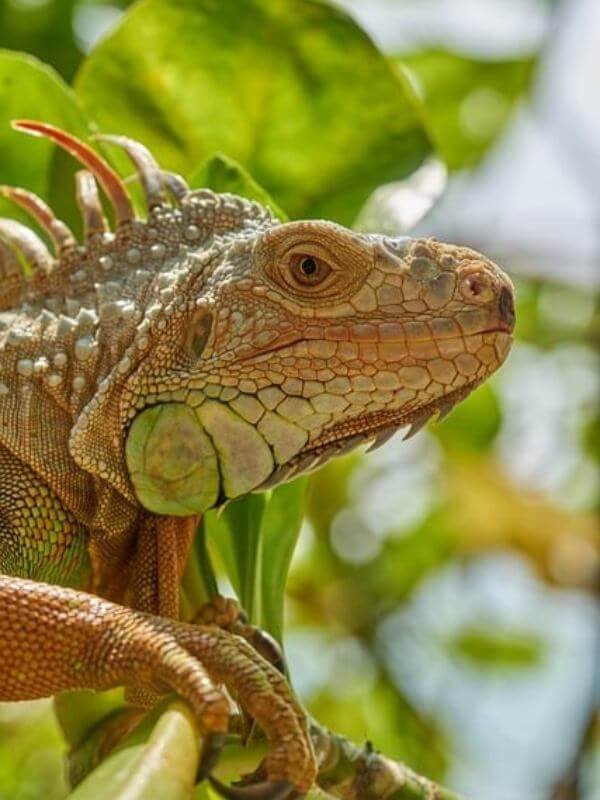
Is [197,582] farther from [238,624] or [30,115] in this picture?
[30,115]

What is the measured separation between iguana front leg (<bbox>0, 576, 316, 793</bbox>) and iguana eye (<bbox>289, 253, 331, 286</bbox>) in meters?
0.76

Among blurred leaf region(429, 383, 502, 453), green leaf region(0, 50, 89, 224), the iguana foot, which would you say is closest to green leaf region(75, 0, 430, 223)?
green leaf region(0, 50, 89, 224)

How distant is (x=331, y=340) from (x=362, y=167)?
1084 mm

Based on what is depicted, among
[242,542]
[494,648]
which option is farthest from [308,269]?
[494,648]

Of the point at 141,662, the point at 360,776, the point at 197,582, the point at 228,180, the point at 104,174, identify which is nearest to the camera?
the point at 141,662

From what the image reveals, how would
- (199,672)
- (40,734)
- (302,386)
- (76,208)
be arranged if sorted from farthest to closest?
(40,734) → (76,208) → (302,386) → (199,672)

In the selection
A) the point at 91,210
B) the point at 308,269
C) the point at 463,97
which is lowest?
the point at 91,210

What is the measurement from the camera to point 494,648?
25.2 ft

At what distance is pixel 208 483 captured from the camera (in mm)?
2760

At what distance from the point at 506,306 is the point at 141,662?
976 millimetres

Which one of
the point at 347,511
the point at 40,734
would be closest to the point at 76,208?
the point at 40,734

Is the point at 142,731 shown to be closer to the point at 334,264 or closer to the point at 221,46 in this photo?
the point at 334,264

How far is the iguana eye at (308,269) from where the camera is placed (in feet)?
9.29

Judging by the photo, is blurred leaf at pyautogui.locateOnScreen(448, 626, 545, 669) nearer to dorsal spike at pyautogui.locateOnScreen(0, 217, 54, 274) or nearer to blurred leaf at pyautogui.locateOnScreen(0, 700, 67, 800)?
blurred leaf at pyautogui.locateOnScreen(0, 700, 67, 800)
